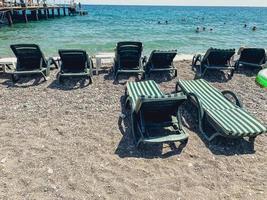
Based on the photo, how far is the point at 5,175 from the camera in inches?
157

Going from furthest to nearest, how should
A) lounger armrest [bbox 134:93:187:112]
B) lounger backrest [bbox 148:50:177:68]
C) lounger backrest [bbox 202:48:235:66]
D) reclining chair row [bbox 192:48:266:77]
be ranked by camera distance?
reclining chair row [bbox 192:48:266:77] → lounger backrest [bbox 202:48:235:66] → lounger backrest [bbox 148:50:177:68] → lounger armrest [bbox 134:93:187:112]

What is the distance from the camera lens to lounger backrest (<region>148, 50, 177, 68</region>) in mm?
8008

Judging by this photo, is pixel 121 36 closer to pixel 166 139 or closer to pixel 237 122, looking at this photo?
pixel 237 122

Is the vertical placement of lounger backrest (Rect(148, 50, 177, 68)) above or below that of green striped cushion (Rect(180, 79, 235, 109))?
above

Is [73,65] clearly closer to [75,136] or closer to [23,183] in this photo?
[75,136]

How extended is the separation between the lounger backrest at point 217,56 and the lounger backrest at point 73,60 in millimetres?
4083

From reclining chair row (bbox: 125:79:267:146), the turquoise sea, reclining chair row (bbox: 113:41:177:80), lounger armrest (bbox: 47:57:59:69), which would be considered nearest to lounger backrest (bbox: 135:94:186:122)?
reclining chair row (bbox: 125:79:267:146)

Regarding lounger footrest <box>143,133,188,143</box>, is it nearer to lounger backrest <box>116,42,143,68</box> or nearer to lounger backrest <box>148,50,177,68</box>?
lounger backrest <box>148,50,177,68</box>

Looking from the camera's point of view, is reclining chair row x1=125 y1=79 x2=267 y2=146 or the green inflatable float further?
the green inflatable float

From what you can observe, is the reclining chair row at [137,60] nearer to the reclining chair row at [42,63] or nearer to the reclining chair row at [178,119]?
the reclining chair row at [42,63]

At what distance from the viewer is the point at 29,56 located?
7.85 meters

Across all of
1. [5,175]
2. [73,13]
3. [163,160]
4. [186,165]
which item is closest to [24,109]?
[5,175]

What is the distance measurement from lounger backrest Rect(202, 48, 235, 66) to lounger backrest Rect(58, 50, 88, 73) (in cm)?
408

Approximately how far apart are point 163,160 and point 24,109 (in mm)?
3756
